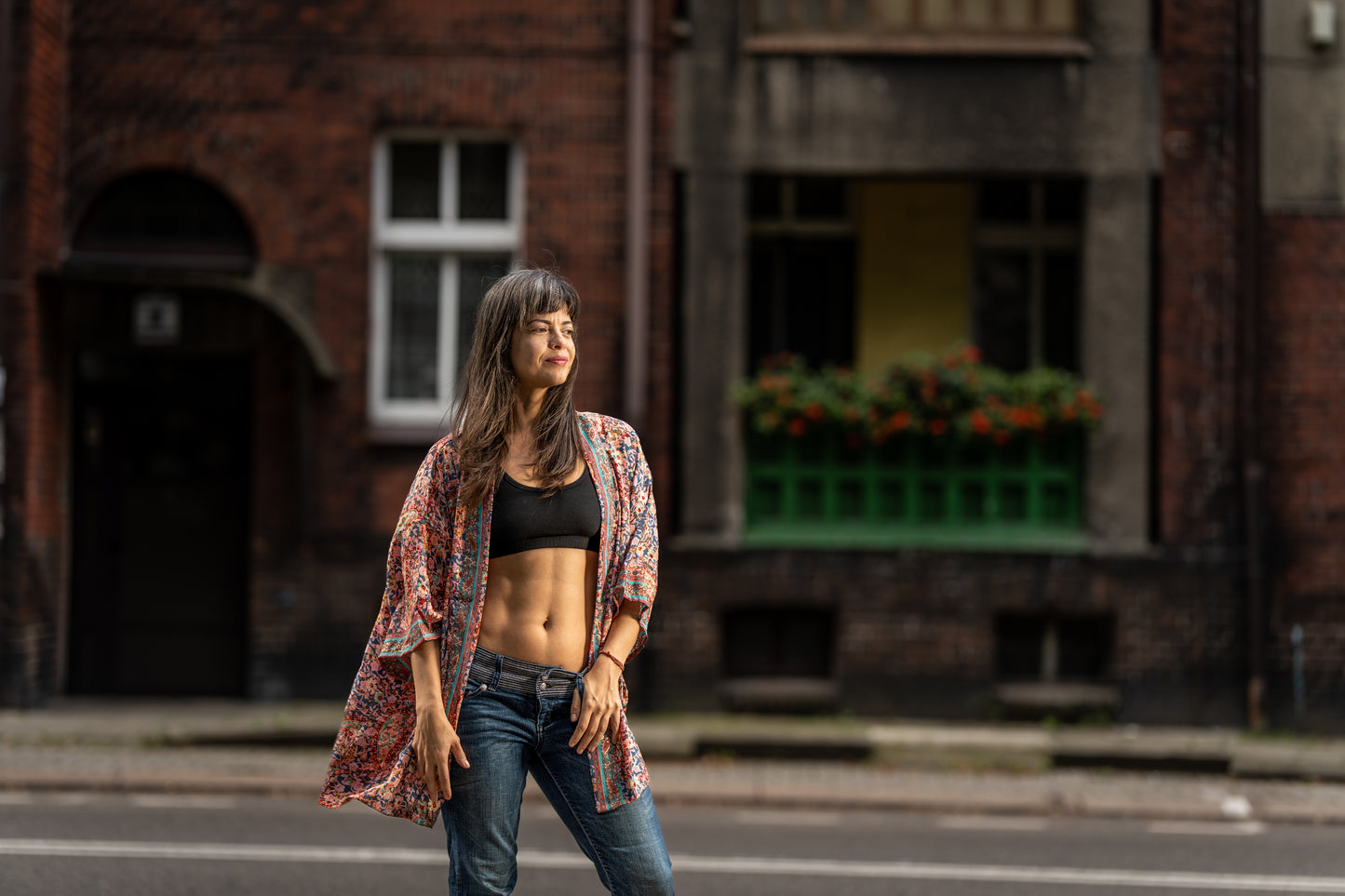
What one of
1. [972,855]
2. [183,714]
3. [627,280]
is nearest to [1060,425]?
[627,280]

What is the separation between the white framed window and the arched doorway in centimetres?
114

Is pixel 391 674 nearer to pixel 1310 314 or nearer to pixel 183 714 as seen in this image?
pixel 183 714

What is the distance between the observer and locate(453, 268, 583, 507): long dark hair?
3.33 m

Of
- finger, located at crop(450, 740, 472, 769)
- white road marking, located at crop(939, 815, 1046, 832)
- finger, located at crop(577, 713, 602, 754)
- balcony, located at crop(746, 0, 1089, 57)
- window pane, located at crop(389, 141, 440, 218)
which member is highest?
balcony, located at crop(746, 0, 1089, 57)

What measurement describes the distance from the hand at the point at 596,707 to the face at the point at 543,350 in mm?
665

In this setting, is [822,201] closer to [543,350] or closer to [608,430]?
[608,430]

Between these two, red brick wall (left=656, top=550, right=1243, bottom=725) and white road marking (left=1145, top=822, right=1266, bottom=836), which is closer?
white road marking (left=1145, top=822, right=1266, bottom=836)

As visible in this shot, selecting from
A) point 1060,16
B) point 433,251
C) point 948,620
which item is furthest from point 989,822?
point 1060,16

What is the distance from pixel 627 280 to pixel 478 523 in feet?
26.9

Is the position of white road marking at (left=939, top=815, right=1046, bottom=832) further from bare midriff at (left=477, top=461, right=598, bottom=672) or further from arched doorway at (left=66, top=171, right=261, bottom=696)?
arched doorway at (left=66, top=171, right=261, bottom=696)

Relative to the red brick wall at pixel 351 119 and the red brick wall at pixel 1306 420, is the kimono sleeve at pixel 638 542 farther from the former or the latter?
the red brick wall at pixel 1306 420

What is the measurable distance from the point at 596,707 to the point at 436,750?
367 mm

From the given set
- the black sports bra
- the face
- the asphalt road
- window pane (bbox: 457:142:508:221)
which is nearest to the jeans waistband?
the black sports bra

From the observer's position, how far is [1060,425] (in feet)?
37.2
